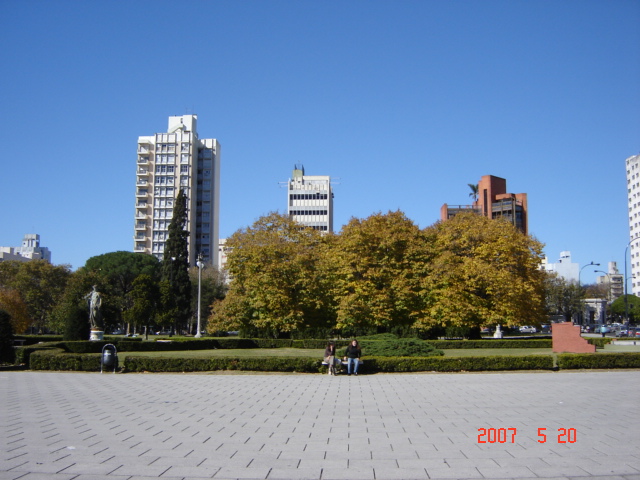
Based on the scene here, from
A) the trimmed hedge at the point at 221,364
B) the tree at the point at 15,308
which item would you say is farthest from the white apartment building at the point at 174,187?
the trimmed hedge at the point at 221,364

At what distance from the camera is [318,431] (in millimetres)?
10719

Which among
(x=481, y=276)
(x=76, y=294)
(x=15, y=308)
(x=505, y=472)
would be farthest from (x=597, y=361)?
(x=15, y=308)

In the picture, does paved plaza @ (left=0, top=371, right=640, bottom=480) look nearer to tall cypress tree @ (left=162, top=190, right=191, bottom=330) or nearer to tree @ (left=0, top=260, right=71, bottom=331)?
tall cypress tree @ (left=162, top=190, right=191, bottom=330)

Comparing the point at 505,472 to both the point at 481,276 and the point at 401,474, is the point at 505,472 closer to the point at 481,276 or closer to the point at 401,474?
the point at 401,474

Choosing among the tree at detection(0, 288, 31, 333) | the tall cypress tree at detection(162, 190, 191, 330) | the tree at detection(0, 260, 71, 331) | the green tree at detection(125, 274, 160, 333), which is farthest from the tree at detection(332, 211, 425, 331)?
the tree at detection(0, 260, 71, 331)

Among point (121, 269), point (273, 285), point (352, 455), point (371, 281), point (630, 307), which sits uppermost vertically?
point (121, 269)

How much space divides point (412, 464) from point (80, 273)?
66.6 metres

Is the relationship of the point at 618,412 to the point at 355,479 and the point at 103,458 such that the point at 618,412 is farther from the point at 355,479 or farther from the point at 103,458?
the point at 103,458

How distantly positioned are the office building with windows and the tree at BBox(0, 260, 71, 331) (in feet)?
229

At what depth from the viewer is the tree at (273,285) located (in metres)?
42.8

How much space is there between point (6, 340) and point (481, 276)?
3322 cm

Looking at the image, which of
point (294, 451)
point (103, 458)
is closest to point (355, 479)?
point (294, 451)

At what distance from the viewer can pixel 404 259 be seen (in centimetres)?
4475

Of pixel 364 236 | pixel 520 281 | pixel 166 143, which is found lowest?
pixel 520 281
